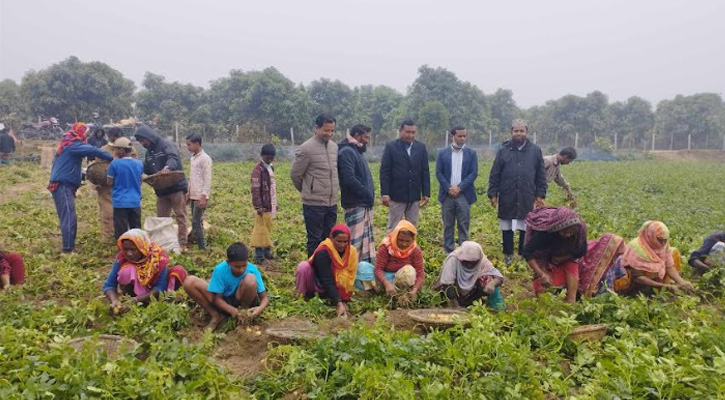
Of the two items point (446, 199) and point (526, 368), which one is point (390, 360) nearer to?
point (526, 368)

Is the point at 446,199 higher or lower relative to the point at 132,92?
lower

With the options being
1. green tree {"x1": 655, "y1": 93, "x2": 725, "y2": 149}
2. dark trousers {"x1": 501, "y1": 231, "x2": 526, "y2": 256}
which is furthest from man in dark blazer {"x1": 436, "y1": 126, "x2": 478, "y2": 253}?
green tree {"x1": 655, "y1": 93, "x2": 725, "y2": 149}

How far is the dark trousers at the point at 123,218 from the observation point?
22.2ft

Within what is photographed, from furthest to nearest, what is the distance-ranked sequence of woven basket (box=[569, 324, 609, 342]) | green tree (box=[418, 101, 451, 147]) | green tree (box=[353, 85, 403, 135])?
green tree (box=[353, 85, 403, 135])
green tree (box=[418, 101, 451, 147])
woven basket (box=[569, 324, 609, 342])

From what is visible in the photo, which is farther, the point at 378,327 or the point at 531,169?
the point at 531,169

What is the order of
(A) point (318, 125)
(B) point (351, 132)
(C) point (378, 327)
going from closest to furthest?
(C) point (378, 327), (A) point (318, 125), (B) point (351, 132)

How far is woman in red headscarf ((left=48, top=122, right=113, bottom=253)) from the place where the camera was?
22.2 ft

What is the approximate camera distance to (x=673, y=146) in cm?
5128

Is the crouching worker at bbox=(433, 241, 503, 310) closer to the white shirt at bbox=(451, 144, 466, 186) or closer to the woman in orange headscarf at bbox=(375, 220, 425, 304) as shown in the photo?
the woman in orange headscarf at bbox=(375, 220, 425, 304)

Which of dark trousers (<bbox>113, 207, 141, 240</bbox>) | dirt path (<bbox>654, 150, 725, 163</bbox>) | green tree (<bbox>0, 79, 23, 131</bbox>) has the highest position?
green tree (<bbox>0, 79, 23, 131</bbox>)

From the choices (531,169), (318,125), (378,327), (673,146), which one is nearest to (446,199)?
(531,169)

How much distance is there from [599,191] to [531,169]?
11.0m

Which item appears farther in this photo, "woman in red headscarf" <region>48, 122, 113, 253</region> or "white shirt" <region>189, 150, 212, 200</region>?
"white shirt" <region>189, 150, 212, 200</region>

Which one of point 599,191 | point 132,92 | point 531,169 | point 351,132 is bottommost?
point 599,191
